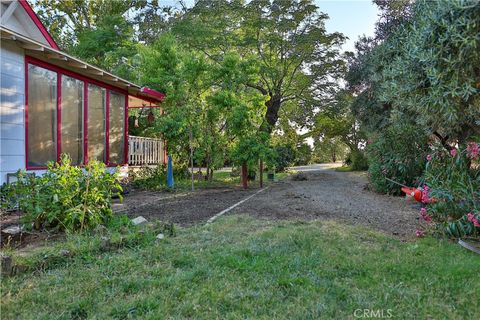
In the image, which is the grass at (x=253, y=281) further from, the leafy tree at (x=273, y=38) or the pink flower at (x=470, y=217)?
the leafy tree at (x=273, y=38)

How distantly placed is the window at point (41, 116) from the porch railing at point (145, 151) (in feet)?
10.1

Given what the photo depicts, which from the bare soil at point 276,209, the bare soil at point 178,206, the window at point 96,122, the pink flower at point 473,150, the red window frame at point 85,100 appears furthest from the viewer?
the window at point 96,122

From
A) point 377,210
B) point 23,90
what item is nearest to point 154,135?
point 23,90

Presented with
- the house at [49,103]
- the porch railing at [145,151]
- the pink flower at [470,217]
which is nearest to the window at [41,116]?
the house at [49,103]

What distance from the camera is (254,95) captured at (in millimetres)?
10031

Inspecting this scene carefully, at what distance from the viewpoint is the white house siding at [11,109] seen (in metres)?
5.72

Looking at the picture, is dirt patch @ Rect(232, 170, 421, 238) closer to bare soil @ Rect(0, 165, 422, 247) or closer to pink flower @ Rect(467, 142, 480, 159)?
bare soil @ Rect(0, 165, 422, 247)

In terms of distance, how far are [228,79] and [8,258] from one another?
7598 millimetres

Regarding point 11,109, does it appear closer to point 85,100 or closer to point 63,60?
point 63,60

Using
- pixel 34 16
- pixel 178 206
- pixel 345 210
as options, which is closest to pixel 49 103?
pixel 34 16

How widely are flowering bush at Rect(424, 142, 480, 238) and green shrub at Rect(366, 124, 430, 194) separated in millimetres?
3876

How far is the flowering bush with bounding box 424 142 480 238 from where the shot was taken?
4078mm

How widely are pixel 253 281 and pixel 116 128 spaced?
7.78m

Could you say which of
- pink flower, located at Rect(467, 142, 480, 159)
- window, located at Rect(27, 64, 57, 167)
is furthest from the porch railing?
pink flower, located at Rect(467, 142, 480, 159)
